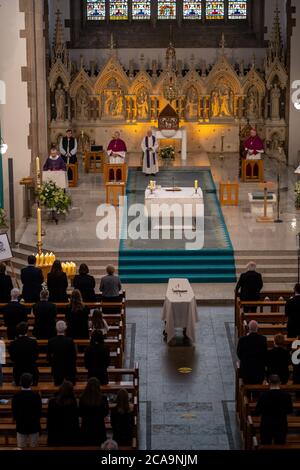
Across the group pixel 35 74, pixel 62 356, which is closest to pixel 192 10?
pixel 35 74

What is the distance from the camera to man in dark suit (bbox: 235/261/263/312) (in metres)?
17.8

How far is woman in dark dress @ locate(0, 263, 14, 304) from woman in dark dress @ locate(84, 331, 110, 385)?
382 cm

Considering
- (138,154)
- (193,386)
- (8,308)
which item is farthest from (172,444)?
(138,154)

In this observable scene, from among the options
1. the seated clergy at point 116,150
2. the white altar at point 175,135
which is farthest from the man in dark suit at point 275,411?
the white altar at point 175,135

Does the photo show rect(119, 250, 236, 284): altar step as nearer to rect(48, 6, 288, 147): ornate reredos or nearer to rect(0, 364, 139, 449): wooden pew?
rect(0, 364, 139, 449): wooden pew

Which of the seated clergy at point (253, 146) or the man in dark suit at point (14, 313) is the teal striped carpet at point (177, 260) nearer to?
the seated clergy at point (253, 146)

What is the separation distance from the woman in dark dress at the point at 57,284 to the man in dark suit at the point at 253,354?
13.3 feet

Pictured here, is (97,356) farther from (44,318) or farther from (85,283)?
(85,283)

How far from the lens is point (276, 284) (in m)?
21.5

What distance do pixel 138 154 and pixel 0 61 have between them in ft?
27.1

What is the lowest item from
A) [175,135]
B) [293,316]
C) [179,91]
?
[293,316]

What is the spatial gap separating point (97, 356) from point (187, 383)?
2.71m

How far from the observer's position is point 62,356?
14.4m

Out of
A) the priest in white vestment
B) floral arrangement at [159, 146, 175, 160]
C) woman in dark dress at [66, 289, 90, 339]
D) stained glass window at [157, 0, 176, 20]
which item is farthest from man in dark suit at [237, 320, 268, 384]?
stained glass window at [157, 0, 176, 20]
